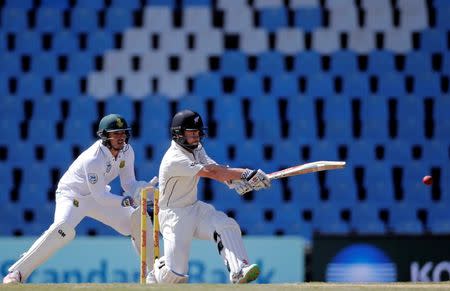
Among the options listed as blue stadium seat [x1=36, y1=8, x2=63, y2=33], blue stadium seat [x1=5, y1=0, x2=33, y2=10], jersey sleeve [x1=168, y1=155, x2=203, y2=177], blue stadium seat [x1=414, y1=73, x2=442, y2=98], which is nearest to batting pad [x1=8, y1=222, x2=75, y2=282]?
jersey sleeve [x1=168, y1=155, x2=203, y2=177]

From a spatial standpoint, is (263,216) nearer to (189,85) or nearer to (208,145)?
(208,145)

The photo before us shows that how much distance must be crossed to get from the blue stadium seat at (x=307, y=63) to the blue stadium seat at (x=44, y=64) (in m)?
2.89

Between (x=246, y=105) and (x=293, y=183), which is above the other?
(x=246, y=105)

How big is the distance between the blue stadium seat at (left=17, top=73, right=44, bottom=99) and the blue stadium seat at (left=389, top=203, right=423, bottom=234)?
4.36m

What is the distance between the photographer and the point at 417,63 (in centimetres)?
1298

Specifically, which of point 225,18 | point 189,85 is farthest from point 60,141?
point 225,18

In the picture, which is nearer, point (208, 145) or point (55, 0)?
point (208, 145)

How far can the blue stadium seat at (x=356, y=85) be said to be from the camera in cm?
1278

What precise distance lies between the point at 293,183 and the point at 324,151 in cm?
53

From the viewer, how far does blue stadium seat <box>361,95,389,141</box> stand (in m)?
12.6

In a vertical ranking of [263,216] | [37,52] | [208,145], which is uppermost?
[37,52]

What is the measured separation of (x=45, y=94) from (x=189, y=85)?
172 centimetres

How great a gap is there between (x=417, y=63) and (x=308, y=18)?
1.41 metres

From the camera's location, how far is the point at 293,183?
40.0ft
